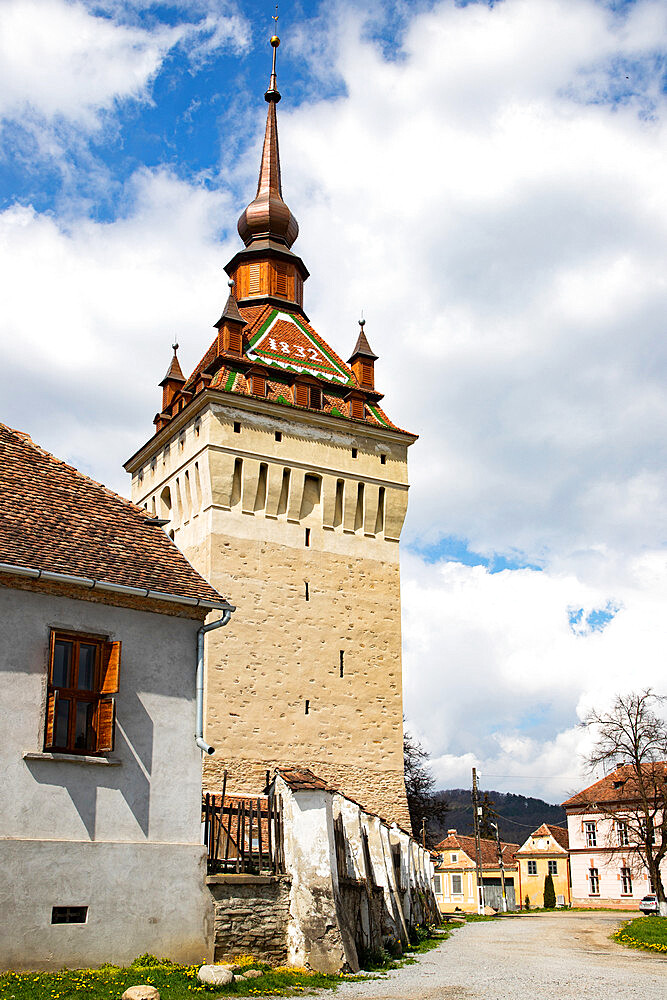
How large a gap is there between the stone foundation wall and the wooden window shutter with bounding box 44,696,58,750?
3.18 metres

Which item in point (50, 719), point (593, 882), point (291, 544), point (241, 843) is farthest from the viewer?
point (593, 882)

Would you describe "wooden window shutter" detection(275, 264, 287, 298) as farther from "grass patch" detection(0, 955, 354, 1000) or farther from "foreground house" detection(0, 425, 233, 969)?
"grass patch" detection(0, 955, 354, 1000)

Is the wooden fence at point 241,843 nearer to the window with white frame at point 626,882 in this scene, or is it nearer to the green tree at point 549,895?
the window with white frame at point 626,882

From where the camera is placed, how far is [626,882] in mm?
54625

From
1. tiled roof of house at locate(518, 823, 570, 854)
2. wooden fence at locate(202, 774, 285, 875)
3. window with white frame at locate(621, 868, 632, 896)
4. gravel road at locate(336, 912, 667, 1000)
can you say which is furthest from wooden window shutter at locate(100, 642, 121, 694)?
tiled roof of house at locate(518, 823, 570, 854)

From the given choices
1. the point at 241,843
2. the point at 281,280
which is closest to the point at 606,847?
the point at 281,280

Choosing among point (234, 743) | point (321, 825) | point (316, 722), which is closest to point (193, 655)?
point (321, 825)

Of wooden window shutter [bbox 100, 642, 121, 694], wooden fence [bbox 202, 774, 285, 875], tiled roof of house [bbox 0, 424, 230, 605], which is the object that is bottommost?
wooden fence [bbox 202, 774, 285, 875]

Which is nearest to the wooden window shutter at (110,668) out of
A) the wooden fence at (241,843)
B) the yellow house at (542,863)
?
the wooden fence at (241,843)

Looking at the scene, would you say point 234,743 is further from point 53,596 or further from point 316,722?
point 53,596

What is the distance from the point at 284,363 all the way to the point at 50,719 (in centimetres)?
2272

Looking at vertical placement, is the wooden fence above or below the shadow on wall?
below

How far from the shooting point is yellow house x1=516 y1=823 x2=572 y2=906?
64.2 m

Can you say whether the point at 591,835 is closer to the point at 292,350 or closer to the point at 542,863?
the point at 542,863
